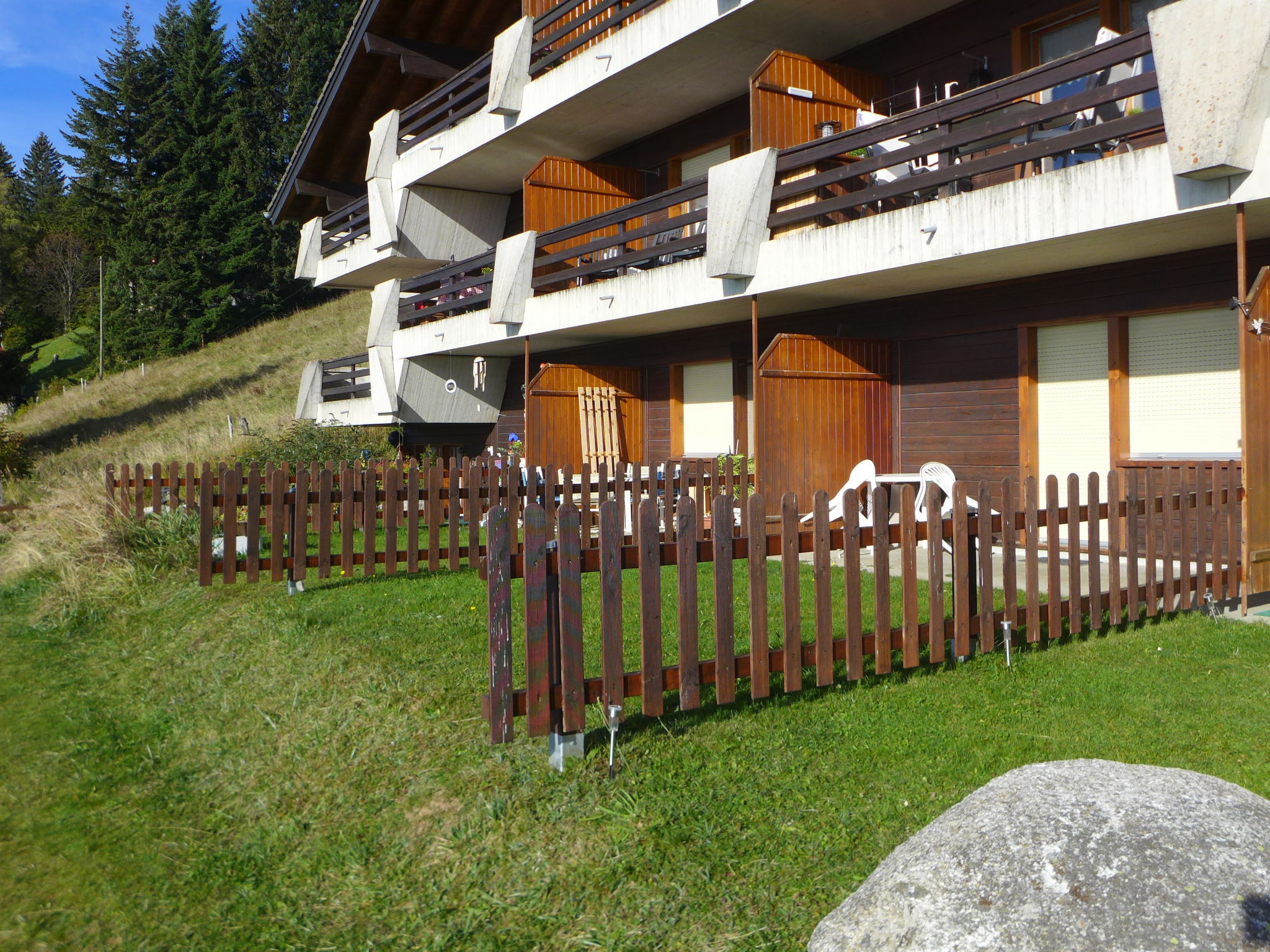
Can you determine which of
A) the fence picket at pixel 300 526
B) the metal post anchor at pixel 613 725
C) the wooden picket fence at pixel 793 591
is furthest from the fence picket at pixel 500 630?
the fence picket at pixel 300 526

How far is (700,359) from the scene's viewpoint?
627 inches

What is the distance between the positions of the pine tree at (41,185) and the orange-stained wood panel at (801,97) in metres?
65.2

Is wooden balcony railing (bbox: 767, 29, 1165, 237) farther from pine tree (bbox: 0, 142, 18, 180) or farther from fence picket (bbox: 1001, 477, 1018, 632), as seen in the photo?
pine tree (bbox: 0, 142, 18, 180)

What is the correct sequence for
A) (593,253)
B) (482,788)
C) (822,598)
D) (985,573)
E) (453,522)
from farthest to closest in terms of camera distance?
(593,253) → (453,522) → (985,573) → (822,598) → (482,788)

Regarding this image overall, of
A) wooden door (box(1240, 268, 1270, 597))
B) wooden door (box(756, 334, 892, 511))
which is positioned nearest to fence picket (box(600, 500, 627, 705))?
wooden door (box(1240, 268, 1270, 597))

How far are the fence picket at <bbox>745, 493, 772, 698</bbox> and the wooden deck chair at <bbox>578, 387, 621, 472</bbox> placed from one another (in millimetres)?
11725

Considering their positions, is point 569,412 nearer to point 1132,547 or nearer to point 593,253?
point 593,253

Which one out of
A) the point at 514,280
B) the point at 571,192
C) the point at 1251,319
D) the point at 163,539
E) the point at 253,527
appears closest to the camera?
the point at 1251,319

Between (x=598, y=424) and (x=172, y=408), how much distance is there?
85.0 feet

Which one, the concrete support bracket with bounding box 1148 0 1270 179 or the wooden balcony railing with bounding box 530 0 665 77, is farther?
the wooden balcony railing with bounding box 530 0 665 77

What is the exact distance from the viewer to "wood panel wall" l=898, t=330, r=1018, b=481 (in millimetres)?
11594

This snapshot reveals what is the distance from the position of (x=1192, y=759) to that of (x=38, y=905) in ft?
15.8

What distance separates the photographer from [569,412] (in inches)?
664

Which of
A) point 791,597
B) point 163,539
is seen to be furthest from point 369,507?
point 791,597
